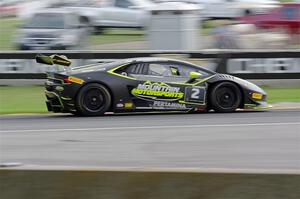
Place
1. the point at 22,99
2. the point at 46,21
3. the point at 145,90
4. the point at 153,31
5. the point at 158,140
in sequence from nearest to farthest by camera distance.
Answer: the point at 158,140 → the point at 145,90 → the point at 22,99 → the point at 153,31 → the point at 46,21

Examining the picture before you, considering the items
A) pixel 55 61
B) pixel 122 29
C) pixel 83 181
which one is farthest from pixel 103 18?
pixel 83 181

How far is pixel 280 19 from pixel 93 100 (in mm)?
10839

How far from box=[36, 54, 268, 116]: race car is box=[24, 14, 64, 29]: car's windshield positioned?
843 centimetres

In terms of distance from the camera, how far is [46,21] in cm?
2312

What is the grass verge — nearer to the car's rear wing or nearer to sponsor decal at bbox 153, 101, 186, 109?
the car's rear wing

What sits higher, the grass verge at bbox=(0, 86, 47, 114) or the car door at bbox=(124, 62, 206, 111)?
the car door at bbox=(124, 62, 206, 111)

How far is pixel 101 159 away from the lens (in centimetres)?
863

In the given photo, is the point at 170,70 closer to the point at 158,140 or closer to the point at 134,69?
the point at 134,69

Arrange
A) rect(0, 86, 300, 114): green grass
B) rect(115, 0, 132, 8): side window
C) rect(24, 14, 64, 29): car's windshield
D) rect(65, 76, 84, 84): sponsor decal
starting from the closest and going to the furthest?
rect(65, 76, 84, 84): sponsor decal < rect(0, 86, 300, 114): green grass < rect(24, 14, 64, 29): car's windshield < rect(115, 0, 132, 8): side window

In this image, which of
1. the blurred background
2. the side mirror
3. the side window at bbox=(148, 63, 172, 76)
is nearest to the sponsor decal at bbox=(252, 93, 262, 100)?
the side mirror

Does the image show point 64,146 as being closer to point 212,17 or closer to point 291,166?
point 291,166

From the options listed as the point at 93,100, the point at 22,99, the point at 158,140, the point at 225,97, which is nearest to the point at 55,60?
the point at 93,100

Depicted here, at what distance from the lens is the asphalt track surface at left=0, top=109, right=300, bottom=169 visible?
851 cm

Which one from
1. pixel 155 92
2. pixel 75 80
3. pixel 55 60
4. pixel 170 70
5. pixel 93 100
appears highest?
pixel 55 60
